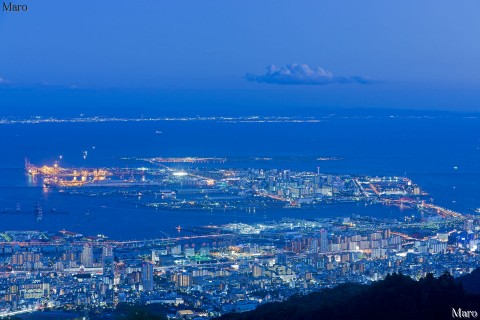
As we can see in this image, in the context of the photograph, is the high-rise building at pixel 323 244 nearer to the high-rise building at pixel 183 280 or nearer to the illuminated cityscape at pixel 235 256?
the illuminated cityscape at pixel 235 256

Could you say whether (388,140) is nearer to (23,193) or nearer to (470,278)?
(23,193)

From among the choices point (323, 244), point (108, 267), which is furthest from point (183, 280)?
point (323, 244)

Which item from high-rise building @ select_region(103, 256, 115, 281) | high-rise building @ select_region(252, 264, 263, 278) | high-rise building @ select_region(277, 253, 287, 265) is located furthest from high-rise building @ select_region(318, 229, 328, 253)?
high-rise building @ select_region(103, 256, 115, 281)

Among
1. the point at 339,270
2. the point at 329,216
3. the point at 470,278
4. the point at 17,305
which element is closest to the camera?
the point at 470,278

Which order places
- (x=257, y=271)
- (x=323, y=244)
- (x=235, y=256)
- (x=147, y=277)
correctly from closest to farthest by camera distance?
(x=147, y=277)
(x=257, y=271)
(x=235, y=256)
(x=323, y=244)

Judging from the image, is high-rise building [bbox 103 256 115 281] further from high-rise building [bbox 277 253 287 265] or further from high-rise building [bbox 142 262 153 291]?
high-rise building [bbox 277 253 287 265]

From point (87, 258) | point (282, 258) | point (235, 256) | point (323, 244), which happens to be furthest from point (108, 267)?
point (323, 244)

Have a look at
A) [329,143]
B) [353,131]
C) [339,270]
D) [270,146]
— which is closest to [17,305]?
[339,270]

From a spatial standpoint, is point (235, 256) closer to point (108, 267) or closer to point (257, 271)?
point (257, 271)

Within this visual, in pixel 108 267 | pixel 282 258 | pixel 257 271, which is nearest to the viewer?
pixel 257 271

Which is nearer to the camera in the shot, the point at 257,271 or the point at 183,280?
the point at 183,280

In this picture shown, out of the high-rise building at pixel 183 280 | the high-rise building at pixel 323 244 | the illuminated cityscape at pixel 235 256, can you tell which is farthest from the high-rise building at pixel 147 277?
the high-rise building at pixel 323 244
